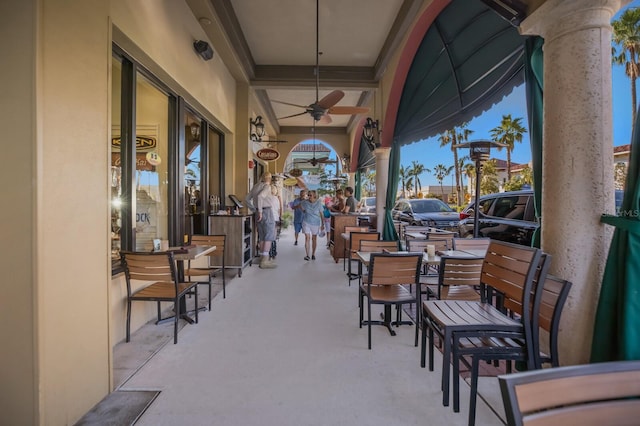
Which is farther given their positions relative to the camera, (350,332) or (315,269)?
(315,269)

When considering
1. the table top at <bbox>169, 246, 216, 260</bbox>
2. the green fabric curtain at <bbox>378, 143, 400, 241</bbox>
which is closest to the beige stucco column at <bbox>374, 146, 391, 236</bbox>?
the green fabric curtain at <bbox>378, 143, 400, 241</bbox>

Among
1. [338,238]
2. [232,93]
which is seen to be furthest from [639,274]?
[232,93]

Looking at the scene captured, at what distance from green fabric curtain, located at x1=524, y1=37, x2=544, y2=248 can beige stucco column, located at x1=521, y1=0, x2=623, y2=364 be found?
442mm

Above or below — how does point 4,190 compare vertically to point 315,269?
above

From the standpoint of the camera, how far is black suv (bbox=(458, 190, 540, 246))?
197 inches

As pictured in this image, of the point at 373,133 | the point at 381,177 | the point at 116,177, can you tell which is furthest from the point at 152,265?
the point at 373,133

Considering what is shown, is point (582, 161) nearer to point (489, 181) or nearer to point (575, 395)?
point (575, 395)

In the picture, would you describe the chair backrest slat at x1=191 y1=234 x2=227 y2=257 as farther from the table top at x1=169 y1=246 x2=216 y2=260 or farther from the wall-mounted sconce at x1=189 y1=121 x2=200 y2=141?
the wall-mounted sconce at x1=189 y1=121 x2=200 y2=141

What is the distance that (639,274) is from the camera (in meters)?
1.56

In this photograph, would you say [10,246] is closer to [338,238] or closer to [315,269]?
[315,269]

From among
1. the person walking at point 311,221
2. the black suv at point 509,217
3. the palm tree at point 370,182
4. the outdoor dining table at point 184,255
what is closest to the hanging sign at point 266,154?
the person walking at point 311,221

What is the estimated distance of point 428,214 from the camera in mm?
9875

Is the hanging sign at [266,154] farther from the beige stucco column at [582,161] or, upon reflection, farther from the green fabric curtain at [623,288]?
the green fabric curtain at [623,288]

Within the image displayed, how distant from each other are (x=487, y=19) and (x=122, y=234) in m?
5.23
